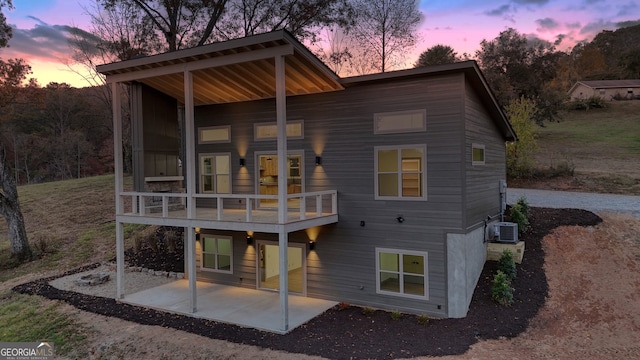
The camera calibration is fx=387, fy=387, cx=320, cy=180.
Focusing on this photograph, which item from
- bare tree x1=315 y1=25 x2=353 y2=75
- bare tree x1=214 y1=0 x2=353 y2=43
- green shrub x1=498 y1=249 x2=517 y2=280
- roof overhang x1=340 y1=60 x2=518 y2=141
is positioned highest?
bare tree x1=214 y1=0 x2=353 y2=43

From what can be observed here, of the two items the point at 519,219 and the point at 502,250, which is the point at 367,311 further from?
the point at 519,219

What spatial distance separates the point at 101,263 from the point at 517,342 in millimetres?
14131

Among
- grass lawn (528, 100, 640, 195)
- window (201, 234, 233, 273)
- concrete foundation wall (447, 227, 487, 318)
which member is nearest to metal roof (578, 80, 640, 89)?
grass lawn (528, 100, 640, 195)

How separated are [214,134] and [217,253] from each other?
12.4ft

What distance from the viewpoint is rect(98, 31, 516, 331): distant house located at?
28.9 feet

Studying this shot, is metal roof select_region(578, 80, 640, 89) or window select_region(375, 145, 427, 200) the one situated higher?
metal roof select_region(578, 80, 640, 89)

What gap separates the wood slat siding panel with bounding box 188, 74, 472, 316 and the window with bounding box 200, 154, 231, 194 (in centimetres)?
95

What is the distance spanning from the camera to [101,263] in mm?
14727

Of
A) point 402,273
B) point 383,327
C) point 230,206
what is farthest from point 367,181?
point 230,206

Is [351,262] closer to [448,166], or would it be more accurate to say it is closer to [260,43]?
[448,166]

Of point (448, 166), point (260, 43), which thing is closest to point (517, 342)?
point (448, 166)

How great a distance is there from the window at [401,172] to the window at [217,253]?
5206 millimetres

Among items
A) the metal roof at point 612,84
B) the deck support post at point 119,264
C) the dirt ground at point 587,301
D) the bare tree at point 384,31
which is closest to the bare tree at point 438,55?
the bare tree at point 384,31

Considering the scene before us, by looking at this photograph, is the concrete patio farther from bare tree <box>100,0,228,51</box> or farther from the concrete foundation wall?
bare tree <box>100,0,228,51</box>
